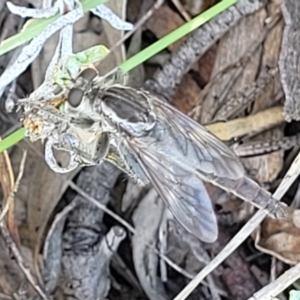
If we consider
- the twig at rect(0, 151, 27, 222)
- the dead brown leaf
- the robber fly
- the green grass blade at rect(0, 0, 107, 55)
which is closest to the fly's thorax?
the robber fly

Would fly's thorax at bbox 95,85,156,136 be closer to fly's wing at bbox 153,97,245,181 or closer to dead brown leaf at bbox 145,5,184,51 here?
fly's wing at bbox 153,97,245,181

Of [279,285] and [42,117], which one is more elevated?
[42,117]

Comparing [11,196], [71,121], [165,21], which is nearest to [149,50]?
[71,121]

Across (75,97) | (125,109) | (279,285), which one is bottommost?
(279,285)

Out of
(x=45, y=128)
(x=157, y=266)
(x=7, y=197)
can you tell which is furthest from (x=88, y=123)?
(x=157, y=266)

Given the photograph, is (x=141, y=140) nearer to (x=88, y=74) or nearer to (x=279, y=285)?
(x=88, y=74)

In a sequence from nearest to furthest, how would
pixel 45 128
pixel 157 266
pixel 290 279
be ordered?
pixel 45 128 → pixel 290 279 → pixel 157 266

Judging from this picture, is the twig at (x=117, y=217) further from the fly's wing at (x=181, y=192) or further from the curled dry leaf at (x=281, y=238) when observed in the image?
the fly's wing at (x=181, y=192)

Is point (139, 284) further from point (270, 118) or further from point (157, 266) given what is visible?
point (270, 118)
